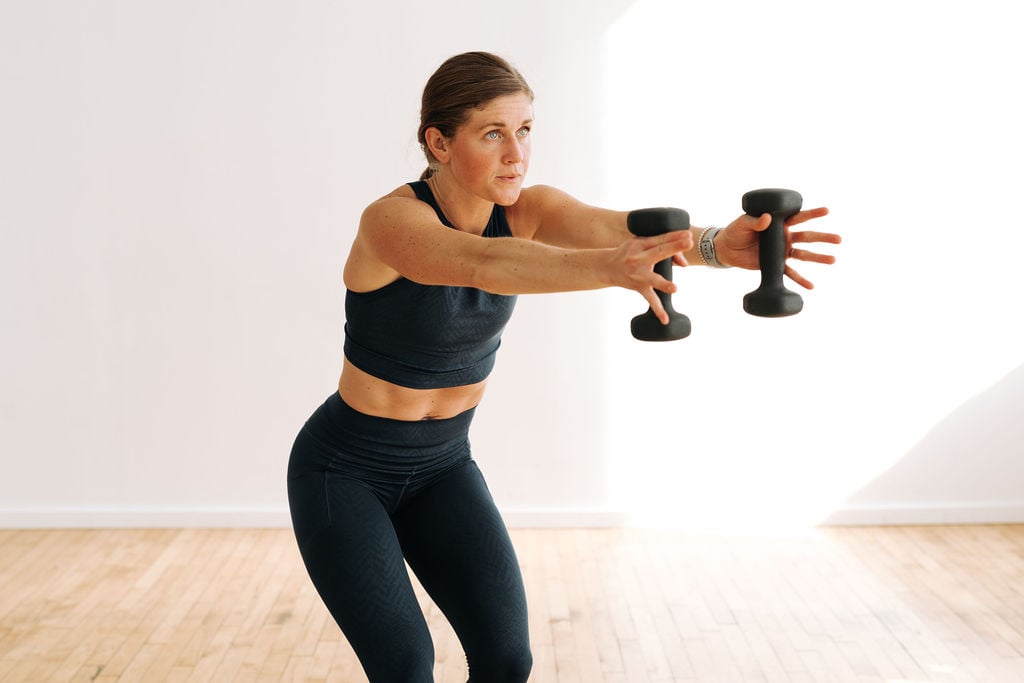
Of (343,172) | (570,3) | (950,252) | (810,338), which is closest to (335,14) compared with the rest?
(343,172)

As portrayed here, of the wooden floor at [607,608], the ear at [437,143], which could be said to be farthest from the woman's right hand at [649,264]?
the wooden floor at [607,608]

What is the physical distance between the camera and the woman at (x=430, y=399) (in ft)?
6.24

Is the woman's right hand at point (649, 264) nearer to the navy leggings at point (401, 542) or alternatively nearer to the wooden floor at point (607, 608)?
the navy leggings at point (401, 542)

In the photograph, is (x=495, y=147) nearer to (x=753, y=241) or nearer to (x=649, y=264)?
(x=753, y=241)

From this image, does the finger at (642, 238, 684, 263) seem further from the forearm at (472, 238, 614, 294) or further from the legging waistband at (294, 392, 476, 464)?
the legging waistband at (294, 392, 476, 464)

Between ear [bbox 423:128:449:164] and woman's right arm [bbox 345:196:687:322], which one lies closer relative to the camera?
woman's right arm [bbox 345:196:687:322]

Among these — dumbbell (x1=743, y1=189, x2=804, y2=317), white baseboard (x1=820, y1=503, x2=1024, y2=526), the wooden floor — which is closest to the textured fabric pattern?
dumbbell (x1=743, y1=189, x2=804, y2=317)

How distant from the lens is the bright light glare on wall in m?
3.99

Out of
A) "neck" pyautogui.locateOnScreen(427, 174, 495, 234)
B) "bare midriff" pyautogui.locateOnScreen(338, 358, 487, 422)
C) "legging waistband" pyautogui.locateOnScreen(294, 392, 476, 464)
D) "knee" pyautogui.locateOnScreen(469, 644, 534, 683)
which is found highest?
"neck" pyautogui.locateOnScreen(427, 174, 495, 234)

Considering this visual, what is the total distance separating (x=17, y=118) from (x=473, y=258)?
301 centimetres

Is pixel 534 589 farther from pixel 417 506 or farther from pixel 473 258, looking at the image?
pixel 473 258

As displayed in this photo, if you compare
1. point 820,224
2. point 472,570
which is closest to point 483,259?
point 472,570

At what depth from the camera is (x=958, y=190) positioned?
405 cm

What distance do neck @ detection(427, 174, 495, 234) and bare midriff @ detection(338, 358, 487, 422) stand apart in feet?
1.05
